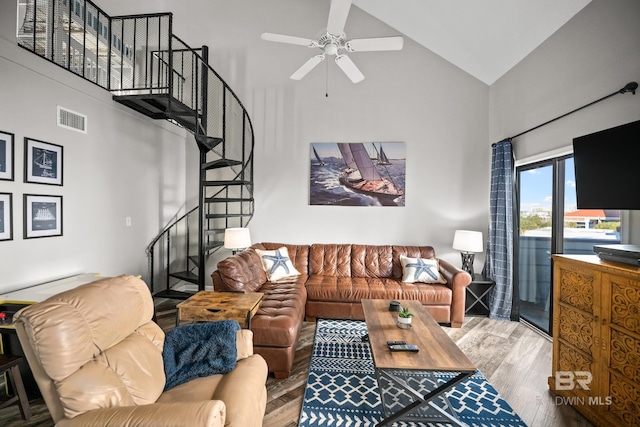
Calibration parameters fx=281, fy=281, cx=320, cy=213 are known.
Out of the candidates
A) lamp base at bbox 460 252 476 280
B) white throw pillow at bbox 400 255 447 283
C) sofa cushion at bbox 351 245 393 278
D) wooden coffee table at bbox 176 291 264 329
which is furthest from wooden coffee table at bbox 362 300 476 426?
lamp base at bbox 460 252 476 280

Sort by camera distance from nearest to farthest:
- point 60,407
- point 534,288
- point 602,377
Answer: point 60,407, point 602,377, point 534,288

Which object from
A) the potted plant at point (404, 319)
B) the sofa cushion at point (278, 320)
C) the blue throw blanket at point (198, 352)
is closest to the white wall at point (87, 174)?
the blue throw blanket at point (198, 352)

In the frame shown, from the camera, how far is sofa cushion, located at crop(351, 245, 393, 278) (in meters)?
3.94

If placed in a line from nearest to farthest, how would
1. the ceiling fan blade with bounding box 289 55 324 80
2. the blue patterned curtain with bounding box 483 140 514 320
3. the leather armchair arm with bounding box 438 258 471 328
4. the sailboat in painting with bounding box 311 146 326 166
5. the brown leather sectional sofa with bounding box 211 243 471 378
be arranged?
the brown leather sectional sofa with bounding box 211 243 471 378 → the ceiling fan blade with bounding box 289 55 324 80 → the leather armchair arm with bounding box 438 258 471 328 → the blue patterned curtain with bounding box 483 140 514 320 → the sailboat in painting with bounding box 311 146 326 166

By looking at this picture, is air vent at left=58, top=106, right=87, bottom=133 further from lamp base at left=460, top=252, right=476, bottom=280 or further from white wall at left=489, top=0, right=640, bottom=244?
lamp base at left=460, top=252, right=476, bottom=280

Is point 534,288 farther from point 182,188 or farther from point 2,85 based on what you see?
point 2,85

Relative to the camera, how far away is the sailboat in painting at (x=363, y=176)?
14.1ft

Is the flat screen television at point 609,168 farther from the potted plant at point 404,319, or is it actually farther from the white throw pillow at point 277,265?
the white throw pillow at point 277,265

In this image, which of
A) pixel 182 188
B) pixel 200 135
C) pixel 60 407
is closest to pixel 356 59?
pixel 200 135

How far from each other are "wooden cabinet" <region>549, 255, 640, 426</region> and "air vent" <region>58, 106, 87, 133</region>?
14.9ft

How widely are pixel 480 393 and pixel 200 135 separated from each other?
3805 millimetres

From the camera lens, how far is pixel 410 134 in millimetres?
4277

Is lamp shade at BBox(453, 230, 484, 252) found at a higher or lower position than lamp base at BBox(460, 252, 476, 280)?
higher

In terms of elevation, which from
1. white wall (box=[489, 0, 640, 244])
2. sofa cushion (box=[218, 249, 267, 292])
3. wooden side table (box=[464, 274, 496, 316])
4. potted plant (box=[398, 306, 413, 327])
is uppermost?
white wall (box=[489, 0, 640, 244])
